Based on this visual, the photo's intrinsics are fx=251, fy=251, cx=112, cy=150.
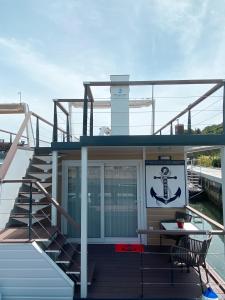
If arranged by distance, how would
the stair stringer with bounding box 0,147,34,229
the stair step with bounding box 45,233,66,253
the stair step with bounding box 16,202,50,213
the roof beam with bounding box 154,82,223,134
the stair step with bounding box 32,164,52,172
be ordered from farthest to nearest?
the stair step with bounding box 32,164,52,172 → the stair step with bounding box 16,202,50,213 → the stair stringer with bounding box 0,147,34,229 → the stair step with bounding box 45,233,66,253 → the roof beam with bounding box 154,82,223,134

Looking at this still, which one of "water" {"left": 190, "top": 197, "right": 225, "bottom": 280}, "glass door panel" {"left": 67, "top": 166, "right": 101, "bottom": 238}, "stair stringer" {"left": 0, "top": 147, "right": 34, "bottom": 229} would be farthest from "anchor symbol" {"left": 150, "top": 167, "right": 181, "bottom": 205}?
"stair stringer" {"left": 0, "top": 147, "right": 34, "bottom": 229}

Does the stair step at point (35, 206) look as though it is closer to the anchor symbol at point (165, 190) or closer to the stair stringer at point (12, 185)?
the stair stringer at point (12, 185)

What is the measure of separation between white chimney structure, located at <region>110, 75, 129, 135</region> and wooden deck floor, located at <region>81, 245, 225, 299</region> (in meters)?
3.06

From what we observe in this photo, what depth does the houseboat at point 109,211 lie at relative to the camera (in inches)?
153

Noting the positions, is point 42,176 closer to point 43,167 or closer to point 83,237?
point 43,167

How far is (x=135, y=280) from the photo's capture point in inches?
173

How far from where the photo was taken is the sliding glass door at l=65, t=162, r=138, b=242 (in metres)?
6.33

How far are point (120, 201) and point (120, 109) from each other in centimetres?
239

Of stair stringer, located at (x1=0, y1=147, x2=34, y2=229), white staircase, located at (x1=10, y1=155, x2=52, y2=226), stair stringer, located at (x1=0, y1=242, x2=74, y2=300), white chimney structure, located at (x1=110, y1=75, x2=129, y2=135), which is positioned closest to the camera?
stair stringer, located at (x1=0, y1=242, x2=74, y2=300)

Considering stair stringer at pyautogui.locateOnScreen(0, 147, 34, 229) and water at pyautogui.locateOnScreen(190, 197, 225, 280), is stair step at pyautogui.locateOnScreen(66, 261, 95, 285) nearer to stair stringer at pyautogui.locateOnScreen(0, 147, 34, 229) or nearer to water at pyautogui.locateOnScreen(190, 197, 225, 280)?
stair stringer at pyautogui.locateOnScreen(0, 147, 34, 229)

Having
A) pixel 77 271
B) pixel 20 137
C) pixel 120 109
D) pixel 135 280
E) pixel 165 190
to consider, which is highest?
pixel 120 109

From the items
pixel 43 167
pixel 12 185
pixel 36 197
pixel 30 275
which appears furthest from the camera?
pixel 43 167

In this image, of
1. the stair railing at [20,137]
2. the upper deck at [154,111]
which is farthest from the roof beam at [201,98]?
the stair railing at [20,137]

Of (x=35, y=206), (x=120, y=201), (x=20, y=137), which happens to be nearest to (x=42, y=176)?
(x=35, y=206)
